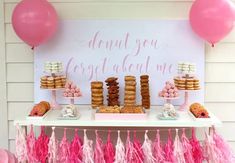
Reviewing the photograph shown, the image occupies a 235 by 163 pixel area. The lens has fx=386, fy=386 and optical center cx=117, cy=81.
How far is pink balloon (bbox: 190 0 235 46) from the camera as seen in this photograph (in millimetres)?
2037

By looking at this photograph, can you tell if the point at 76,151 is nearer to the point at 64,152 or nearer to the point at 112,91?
the point at 64,152

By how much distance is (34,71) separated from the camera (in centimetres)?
229

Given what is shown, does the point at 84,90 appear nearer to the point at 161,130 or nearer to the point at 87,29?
the point at 87,29

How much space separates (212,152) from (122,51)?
77cm

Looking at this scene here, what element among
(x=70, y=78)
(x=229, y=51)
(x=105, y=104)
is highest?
(x=229, y=51)

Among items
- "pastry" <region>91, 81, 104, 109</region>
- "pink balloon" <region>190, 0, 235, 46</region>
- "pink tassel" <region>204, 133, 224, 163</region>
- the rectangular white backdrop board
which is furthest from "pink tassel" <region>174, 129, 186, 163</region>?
"pink balloon" <region>190, 0, 235, 46</region>

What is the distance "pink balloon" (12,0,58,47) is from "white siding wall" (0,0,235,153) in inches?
7.1

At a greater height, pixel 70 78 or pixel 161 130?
pixel 70 78

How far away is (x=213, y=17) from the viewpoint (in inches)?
80.3

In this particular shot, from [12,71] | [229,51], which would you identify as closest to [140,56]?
[229,51]

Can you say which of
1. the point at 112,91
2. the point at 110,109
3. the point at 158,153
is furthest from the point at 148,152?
the point at 112,91

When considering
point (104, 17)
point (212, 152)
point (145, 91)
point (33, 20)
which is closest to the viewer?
point (212, 152)

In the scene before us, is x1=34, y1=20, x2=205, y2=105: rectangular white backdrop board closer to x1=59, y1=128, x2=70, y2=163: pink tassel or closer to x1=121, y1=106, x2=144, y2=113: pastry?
x1=121, y1=106, x2=144, y2=113: pastry

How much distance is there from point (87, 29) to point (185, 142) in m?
0.86
